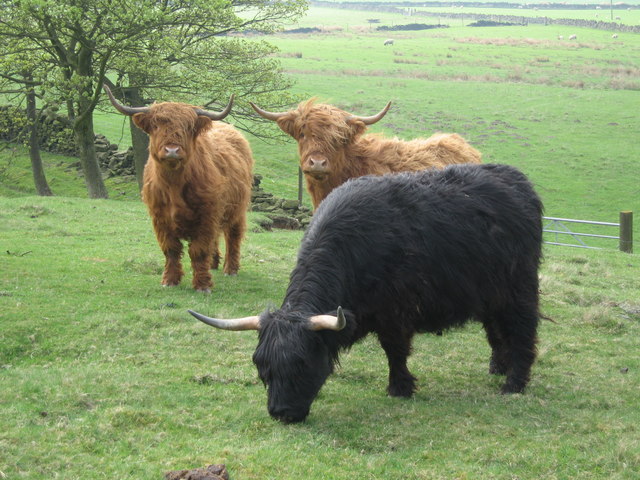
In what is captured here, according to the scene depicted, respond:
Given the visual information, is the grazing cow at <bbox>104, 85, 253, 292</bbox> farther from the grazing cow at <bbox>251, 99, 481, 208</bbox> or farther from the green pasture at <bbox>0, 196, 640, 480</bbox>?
the grazing cow at <bbox>251, 99, 481, 208</bbox>

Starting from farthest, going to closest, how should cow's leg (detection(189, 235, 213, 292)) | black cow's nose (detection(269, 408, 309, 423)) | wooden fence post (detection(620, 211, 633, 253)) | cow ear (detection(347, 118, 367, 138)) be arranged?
wooden fence post (detection(620, 211, 633, 253)) < cow's leg (detection(189, 235, 213, 292)) < cow ear (detection(347, 118, 367, 138)) < black cow's nose (detection(269, 408, 309, 423))

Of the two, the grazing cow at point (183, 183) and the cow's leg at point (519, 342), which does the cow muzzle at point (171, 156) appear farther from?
the cow's leg at point (519, 342)

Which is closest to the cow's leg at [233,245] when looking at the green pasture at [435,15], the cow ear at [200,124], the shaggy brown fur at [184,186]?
the shaggy brown fur at [184,186]

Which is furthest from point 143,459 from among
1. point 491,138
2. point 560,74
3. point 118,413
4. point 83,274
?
point 560,74

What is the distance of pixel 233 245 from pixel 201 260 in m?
1.57

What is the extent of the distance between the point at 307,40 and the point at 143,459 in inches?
3067

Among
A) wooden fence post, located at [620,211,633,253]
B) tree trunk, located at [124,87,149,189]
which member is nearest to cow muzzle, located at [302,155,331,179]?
tree trunk, located at [124,87,149,189]

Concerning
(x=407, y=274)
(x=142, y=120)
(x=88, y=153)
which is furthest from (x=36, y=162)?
(x=407, y=274)

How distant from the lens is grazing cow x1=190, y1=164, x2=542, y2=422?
572 cm

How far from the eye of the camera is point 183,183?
Answer: 31.7 ft

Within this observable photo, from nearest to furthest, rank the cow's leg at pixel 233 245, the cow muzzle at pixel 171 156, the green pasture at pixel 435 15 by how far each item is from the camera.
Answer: the cow muzzle at pixel 171 156 < the cow's leg at pixel 233 245 < the green pasture at pixel 435 15

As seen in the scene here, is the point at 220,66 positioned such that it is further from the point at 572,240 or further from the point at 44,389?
the point at 44,389

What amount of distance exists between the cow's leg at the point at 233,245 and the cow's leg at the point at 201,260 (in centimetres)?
133

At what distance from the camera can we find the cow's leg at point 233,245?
11453 millimetres
